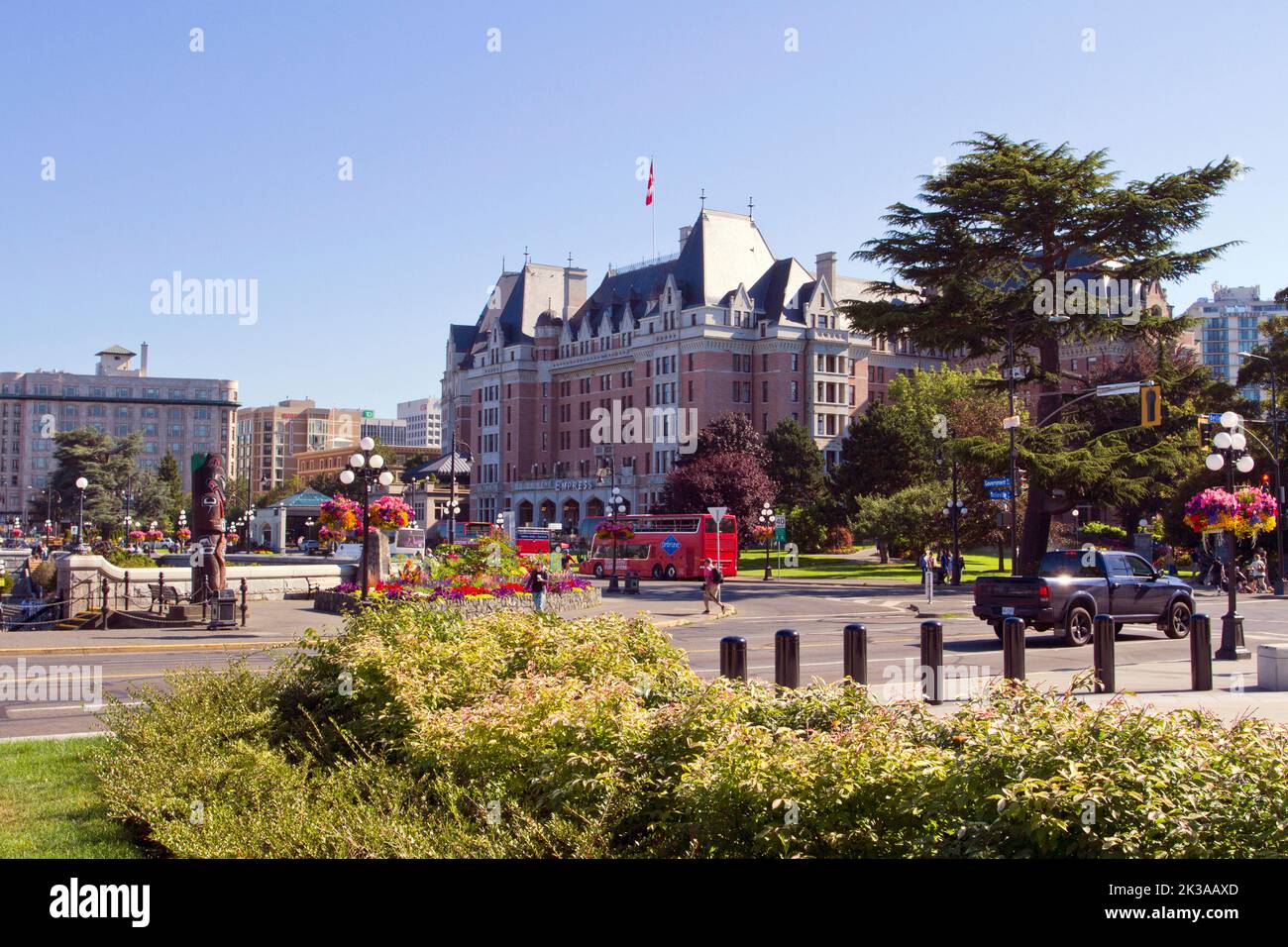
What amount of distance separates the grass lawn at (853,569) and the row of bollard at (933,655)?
1447 inches

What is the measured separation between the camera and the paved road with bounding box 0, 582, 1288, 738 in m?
14.8

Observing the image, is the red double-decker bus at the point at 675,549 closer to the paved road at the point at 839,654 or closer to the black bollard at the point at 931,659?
the paved road at the point at 839,654

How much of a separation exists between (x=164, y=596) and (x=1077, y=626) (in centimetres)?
2064

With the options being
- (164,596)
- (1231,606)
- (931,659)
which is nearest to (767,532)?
(164,596)

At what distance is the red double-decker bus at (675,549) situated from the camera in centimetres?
5609

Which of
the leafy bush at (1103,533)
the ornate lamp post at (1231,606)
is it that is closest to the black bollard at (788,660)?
the ornate lamp post at (1231,606)

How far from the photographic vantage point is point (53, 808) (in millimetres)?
8492

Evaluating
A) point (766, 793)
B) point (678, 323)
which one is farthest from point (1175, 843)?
point (678, 323)

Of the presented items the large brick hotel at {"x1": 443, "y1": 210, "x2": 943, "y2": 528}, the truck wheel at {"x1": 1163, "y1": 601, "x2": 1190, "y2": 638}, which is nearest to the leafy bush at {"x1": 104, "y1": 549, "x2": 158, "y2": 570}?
the truck wheel at {"x1": 1163, "y1": 601, "x2": 1190, "y2": 638}

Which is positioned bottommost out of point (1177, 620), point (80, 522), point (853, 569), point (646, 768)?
point (853, 569)

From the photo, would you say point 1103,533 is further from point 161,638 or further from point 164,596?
point 161,638
